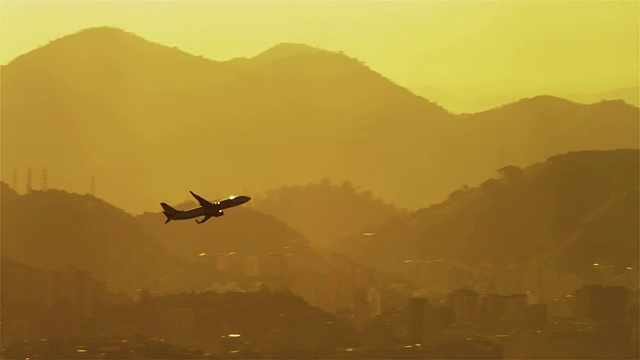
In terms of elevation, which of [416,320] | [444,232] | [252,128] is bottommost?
[416,320]

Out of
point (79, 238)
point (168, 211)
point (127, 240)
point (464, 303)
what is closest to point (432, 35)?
point (464, 303)

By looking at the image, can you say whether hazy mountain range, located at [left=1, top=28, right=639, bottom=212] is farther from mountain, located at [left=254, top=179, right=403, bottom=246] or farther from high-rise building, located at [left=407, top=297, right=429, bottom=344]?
high-rise building, located at [left=407, top=297, right=429, bottom=344]

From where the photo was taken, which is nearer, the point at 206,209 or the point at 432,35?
the point at 206,209

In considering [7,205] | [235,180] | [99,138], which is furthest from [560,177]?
[7,205]

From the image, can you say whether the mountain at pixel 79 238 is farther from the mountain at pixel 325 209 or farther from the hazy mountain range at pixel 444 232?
the mountain at pixel 325 209

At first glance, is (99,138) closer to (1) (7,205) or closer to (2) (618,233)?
(1) (7,205)

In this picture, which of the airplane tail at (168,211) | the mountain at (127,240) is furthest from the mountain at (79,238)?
the airplane tail at (168,211)

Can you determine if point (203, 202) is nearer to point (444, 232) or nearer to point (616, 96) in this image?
point (444, 232)
